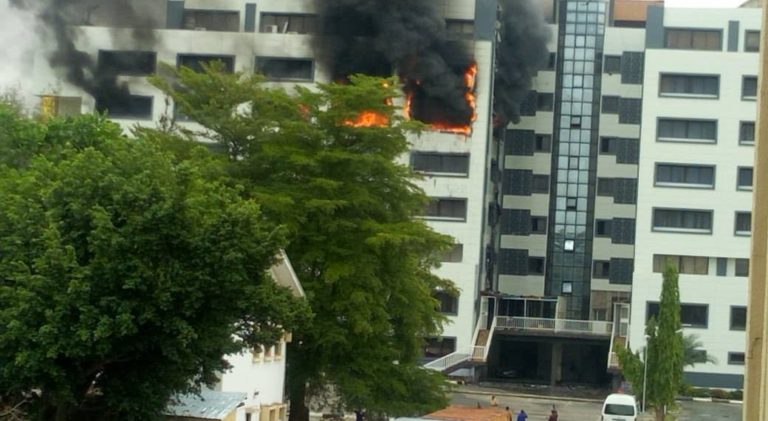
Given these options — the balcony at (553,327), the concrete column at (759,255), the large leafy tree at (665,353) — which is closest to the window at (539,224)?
the balcony at (553,327)

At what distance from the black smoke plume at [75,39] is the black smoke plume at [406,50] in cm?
1236

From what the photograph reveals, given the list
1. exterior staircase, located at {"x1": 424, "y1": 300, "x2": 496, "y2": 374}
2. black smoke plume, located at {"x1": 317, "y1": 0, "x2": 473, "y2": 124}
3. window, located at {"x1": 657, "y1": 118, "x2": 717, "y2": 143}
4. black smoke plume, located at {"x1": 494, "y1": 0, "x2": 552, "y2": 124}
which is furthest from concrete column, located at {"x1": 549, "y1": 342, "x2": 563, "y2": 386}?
black smoke plume, located at {"x1": 317, "y1": 0, "x2": 473, "y2": 124}

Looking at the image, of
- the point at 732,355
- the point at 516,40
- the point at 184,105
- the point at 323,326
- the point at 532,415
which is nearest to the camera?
the point at 323,326

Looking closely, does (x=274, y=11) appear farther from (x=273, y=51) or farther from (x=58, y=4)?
(x=58, y=4)

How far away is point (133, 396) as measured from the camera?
34.7 meters

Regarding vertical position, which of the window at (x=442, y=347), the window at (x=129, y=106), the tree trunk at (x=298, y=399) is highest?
the window at (x=129, y=106)

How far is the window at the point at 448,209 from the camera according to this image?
95.1 meters

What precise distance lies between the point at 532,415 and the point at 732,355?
68.5ft

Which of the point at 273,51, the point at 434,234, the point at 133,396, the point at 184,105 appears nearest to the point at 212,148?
the point at 184,105

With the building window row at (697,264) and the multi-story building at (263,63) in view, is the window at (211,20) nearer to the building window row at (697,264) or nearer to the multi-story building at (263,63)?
the multi-story building at (263,63)

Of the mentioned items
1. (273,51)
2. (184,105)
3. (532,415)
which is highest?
(273,51)

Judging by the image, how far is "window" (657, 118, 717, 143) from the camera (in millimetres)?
Answer: 94250

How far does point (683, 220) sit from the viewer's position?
9450 centimetres

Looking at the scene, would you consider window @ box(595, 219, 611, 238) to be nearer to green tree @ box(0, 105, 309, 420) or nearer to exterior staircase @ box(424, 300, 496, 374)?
exterior staircase @ box(424, 300, 496, 374)
